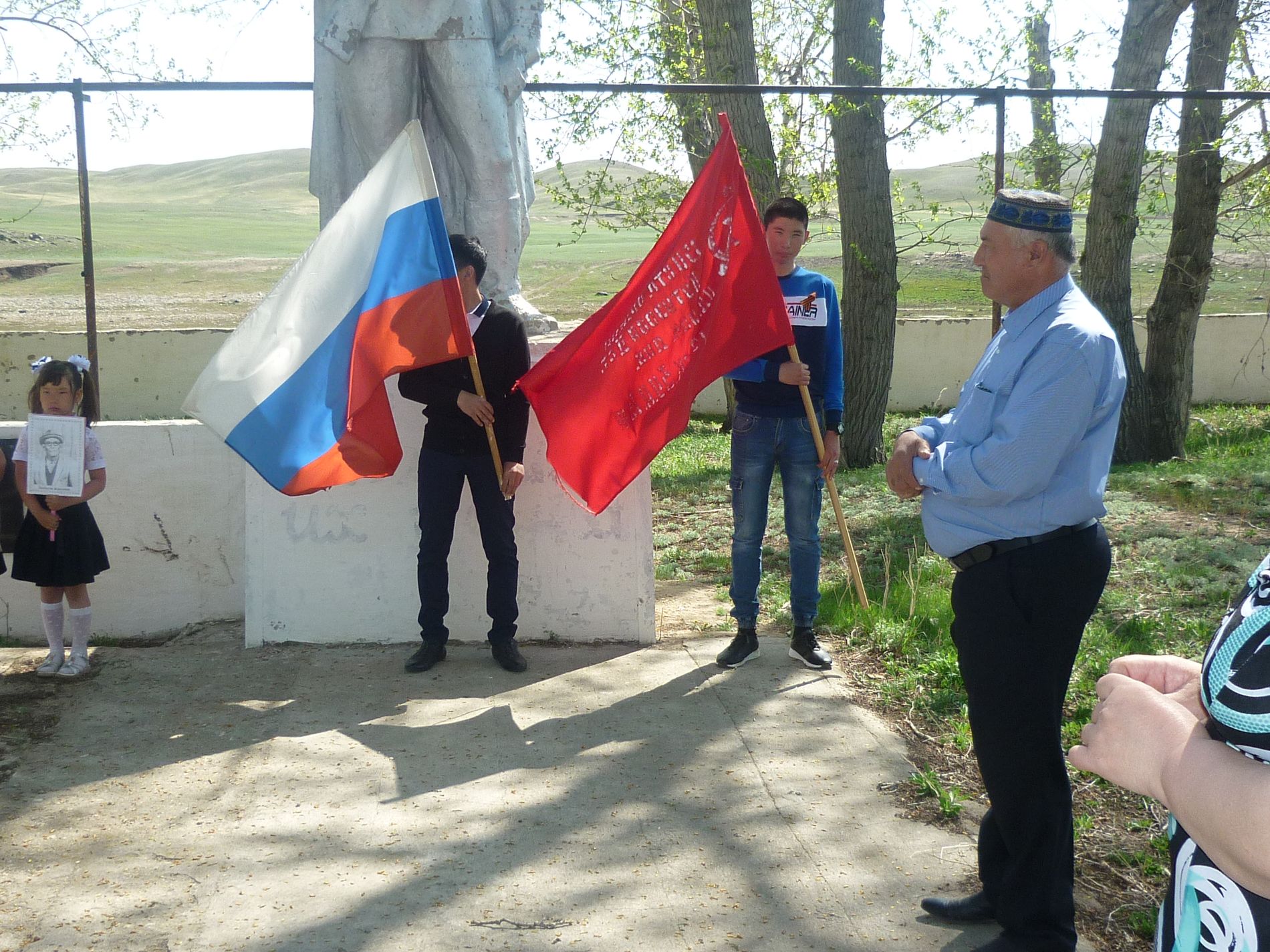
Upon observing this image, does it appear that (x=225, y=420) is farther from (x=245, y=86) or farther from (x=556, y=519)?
(x=245, y=86)

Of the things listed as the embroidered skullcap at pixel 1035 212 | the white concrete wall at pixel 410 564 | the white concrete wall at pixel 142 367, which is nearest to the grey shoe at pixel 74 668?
the white concrete wall at pixel 410 564

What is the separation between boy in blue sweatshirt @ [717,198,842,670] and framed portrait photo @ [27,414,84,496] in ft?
9.33

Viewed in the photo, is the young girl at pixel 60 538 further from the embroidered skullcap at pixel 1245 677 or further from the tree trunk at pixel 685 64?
the tree trunk at pixel 685 64

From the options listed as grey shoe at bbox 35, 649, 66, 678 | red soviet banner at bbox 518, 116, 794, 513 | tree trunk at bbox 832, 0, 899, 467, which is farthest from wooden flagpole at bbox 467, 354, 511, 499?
tree trunk at bbox 832, 0, 899, 467

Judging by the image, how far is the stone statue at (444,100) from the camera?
5.51 metres

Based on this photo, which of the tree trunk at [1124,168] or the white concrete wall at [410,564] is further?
the tree trunk at [1124,168]

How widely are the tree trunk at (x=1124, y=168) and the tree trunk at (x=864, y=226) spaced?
1.96 meters

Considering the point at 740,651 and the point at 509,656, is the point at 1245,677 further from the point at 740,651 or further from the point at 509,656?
the point at 509,656

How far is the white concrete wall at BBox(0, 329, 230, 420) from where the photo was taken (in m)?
15.7

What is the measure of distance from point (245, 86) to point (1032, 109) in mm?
12504

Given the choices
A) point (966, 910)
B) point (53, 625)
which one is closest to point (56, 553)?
point (53, 625)

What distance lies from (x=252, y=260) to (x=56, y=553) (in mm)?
39007

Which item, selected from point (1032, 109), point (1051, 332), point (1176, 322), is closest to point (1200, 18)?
point (1176, 322)

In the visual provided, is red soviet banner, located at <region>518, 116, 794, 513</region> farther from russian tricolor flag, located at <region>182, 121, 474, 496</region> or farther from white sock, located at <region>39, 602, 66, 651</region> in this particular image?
white sock, located at <region>39, 602, 66, 651</region>
